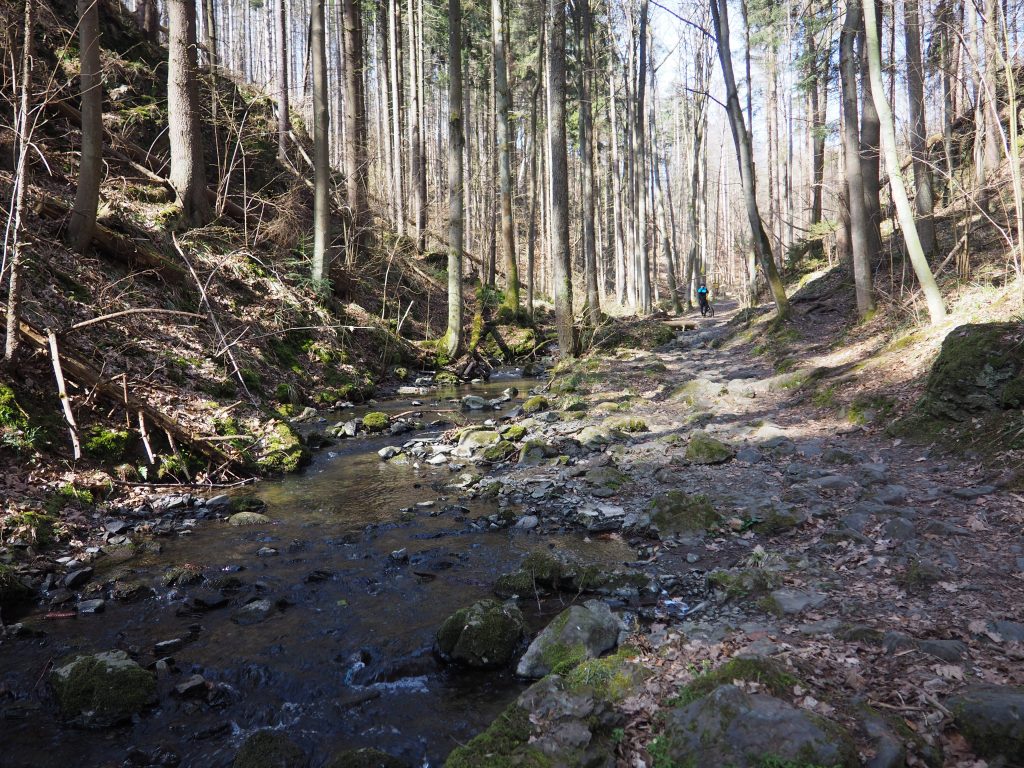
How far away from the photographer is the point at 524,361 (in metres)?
19.5

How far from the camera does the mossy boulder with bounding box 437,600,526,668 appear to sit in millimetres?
3926

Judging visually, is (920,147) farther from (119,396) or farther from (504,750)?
(119,396)

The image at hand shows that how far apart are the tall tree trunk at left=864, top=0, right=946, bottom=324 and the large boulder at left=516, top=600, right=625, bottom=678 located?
8226 mm

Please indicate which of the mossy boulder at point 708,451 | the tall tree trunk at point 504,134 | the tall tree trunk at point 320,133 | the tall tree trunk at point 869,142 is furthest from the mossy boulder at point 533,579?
the tall tree trunk at point 504,134

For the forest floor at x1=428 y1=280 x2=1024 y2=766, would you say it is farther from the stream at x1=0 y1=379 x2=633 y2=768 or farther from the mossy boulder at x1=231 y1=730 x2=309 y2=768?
the mossy boulder at x1=231 y1=730 x2=309 y2=768

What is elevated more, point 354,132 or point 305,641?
point 354,132

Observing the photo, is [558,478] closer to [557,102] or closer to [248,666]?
[248,666]

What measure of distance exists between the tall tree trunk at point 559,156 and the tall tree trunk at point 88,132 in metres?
8.89

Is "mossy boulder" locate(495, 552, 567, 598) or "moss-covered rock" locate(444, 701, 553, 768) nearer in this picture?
"moss-covered rock" locate(444, 701, 553, 768)

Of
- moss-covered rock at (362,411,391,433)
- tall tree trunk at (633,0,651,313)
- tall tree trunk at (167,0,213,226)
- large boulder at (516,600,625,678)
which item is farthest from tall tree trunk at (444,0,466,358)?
large boulder at (516,600,625,678)

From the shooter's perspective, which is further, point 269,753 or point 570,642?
point 570,642

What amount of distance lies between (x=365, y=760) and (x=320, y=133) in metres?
14.4

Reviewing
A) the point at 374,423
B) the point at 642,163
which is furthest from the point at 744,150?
the point at 374,423

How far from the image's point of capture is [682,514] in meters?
5.79
